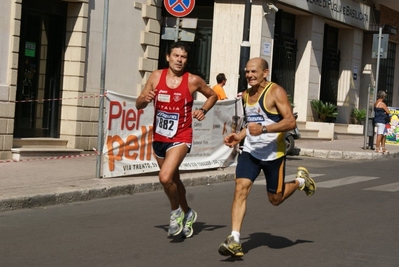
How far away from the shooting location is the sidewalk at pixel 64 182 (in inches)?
407

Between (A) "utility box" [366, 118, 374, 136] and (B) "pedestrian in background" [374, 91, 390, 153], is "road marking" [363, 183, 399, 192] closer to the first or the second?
(B) "pedestrian in background" [374, 91, 390, 153]

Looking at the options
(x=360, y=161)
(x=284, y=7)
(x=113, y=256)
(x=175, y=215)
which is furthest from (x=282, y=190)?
(x=284, y=7)

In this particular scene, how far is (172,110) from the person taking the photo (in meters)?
8.05

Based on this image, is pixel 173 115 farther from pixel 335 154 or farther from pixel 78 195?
pixel 335 154

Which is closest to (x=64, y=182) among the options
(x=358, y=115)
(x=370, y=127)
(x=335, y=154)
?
(x=335, y=154)

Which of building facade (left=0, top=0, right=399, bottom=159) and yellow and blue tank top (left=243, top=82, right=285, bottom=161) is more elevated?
building facade (left=0, top=0, right=399, bottom=159)

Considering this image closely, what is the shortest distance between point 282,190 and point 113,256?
5.64 ft

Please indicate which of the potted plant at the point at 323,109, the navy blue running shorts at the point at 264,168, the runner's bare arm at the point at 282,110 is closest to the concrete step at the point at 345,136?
the potted plant at the point at 323,109

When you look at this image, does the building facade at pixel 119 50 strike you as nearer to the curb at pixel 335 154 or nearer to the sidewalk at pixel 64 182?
the sidewalk at pixel 64 182

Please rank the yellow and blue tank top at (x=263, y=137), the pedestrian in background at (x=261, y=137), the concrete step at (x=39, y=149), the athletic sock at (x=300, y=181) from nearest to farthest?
1. the pedestrian in background at (x=261, y=137)
2. the yellow and blue tank top at (x=263, y=137)
3. the athletic sock at (x=300, y=181)
4. the concrete step at (x=39, y=149)

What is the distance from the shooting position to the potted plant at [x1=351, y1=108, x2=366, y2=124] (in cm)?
2942

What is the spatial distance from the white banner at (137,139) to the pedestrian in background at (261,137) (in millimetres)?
5236

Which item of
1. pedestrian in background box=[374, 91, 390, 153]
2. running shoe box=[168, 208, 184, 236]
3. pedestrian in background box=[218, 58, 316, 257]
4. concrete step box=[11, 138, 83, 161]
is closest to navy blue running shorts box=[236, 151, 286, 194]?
pedestrian in background box=[218, 58, 316, 257]

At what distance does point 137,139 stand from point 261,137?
5903 millimetres
